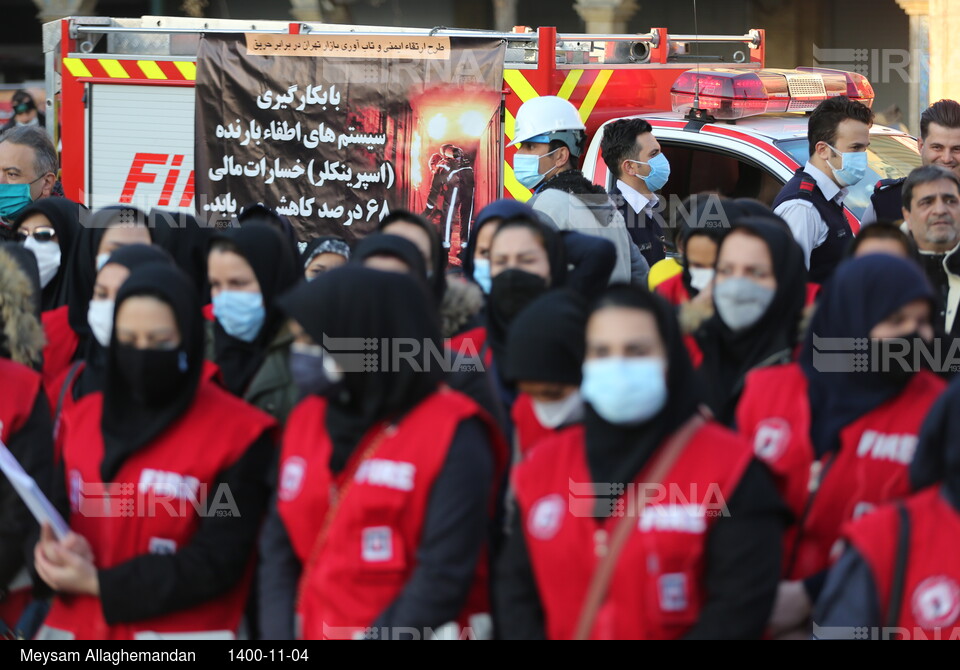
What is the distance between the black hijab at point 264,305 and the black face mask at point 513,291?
2.28ft

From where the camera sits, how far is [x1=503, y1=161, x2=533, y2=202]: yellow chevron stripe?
8.86m

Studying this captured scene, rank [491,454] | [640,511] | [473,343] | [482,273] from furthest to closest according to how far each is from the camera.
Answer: [482,273] < [473,343] < [491,454] < [640,511]

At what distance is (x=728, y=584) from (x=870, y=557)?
0.99 ft

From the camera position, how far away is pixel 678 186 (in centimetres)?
838

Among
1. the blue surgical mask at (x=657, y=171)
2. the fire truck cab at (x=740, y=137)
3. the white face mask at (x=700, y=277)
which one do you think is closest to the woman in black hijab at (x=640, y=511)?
the white face mask at (x=700, y=277)

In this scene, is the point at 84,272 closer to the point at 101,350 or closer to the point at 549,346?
the point at 101,350

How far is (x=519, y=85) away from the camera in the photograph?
29.0ft

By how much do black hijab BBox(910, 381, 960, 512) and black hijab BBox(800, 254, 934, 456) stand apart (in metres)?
0.39

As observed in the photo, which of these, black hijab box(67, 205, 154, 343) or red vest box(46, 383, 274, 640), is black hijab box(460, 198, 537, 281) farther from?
red vest box(46, 383, 274, 640)

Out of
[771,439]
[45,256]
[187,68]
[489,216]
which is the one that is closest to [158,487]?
[771,439]

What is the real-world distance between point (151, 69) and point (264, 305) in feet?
18.8

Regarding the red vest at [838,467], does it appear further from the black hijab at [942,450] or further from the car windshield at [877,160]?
the car windshield at [877,160]

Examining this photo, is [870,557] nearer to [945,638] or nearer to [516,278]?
[945,638]

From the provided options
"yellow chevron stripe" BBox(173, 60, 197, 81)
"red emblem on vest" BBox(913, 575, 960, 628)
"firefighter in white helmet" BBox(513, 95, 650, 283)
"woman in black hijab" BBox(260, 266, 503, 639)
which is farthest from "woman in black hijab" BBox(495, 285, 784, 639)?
"yellow chevron stripe" BBox(173, 60, 197, 81)
